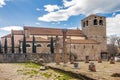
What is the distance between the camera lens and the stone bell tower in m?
69.0

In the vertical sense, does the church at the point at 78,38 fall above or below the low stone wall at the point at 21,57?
above

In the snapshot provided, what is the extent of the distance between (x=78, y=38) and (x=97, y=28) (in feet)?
21.7

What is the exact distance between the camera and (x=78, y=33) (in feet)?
240

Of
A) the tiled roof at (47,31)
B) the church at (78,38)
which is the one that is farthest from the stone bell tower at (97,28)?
the tiled roof at (47,31)

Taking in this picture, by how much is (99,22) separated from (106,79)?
184 ft

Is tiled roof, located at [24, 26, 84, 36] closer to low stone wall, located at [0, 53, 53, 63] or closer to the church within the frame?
the church

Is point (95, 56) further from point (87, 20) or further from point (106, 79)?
point (106, 79)

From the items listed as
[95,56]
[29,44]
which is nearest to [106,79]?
[29,44]

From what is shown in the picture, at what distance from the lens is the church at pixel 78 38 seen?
61272mm

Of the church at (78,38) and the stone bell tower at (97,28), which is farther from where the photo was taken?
the stone bell tower at (97,28)

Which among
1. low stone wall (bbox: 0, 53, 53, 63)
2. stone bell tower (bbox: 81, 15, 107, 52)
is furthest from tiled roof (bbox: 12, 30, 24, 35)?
stone bell tower (bbox: 81, 15, 107, 52)

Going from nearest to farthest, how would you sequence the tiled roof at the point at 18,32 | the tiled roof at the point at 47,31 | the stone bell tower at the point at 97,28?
the tiled roof at the point at 47,31, the tiled roof at the point at 18,32, the stone bell tower at the point at 97,28

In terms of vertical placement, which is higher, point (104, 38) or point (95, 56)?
point (104, 38)

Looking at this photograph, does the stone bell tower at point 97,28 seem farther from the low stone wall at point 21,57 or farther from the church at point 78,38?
the low stone wall at point 21,57
